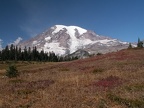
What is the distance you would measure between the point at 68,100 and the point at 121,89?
3763 mm

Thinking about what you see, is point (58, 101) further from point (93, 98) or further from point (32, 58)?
point (32, 58)

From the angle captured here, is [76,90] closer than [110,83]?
Yes

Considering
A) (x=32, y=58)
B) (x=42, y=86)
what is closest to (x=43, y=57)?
(x=32, y=58)

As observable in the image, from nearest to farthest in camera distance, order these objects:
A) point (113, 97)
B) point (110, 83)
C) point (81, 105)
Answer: point (81, 105)
point (113, 97)
point (110, 83)

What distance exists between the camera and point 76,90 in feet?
46.7

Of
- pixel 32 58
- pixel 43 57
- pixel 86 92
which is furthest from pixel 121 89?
pixel 43 57

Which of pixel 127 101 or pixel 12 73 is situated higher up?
pixel 12 73

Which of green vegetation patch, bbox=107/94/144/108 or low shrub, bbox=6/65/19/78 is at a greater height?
low shrub, bbox=6/65/19/78

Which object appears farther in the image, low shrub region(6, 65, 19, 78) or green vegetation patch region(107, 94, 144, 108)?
low shrub region(6, 65, 19, 78)

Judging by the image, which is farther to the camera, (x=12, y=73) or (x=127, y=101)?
(x=12, y=73)

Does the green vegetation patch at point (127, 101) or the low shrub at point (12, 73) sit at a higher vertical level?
the low shrub at point (12, 73)

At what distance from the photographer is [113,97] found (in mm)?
11547

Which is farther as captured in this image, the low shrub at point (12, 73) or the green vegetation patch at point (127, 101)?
the low shrub at point (12, 73)

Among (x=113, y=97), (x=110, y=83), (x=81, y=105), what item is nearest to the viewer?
(x=81, y=105)
